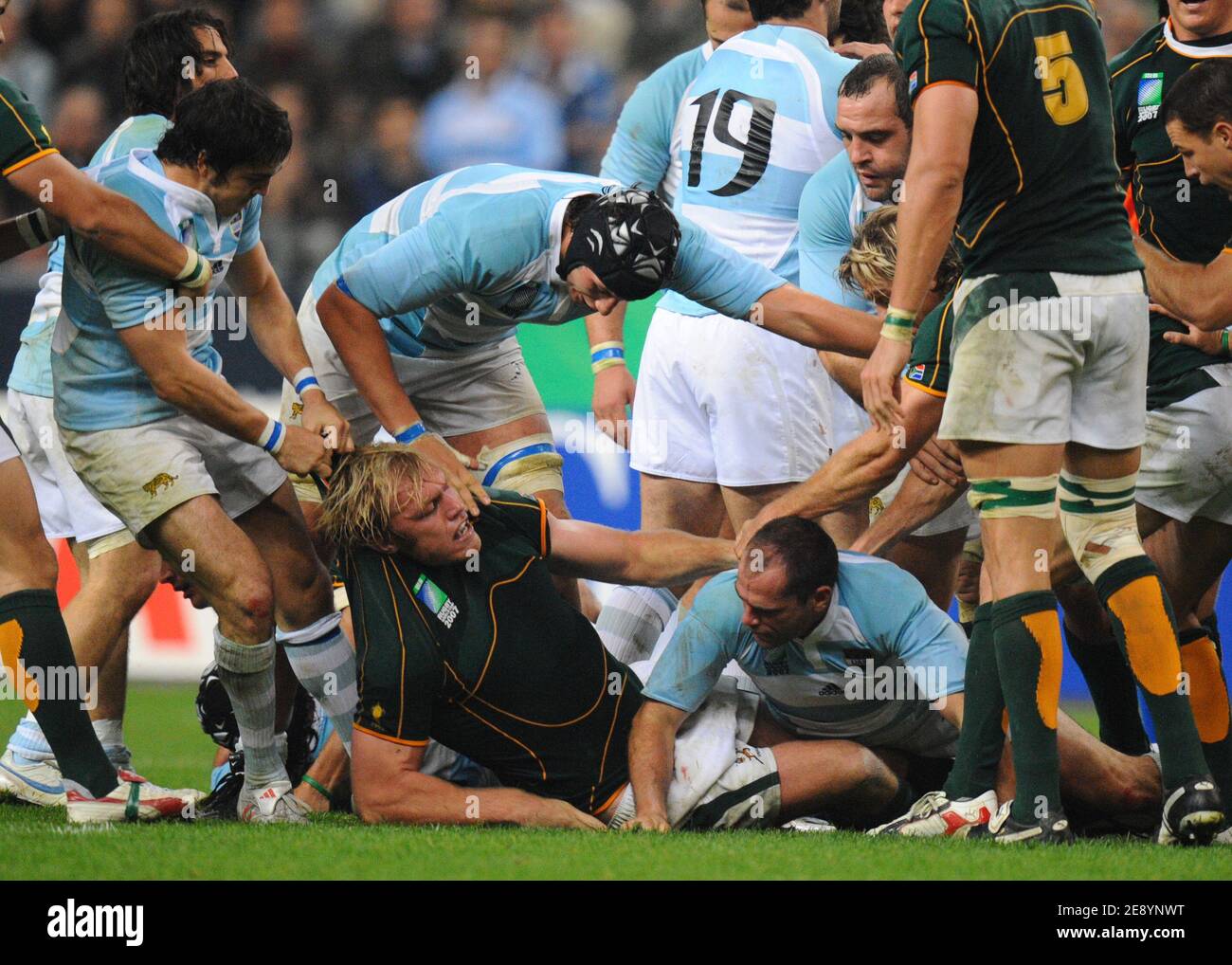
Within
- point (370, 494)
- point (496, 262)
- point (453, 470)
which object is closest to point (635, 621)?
point (453, 470)

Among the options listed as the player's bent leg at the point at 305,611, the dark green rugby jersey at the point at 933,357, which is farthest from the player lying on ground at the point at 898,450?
the player's bent leg at the point at 305,611

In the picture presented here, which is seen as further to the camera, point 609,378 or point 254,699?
point 609,378

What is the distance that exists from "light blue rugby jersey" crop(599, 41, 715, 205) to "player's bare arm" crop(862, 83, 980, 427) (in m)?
2.24

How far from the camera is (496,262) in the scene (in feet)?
14.4

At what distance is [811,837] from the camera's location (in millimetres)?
4281

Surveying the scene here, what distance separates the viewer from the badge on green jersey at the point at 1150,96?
4.91 metres

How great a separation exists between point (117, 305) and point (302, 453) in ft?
2.17

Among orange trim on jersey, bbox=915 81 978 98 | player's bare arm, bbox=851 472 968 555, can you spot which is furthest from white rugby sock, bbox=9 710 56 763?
orange trim on jersey, bbox=915 81 978 98

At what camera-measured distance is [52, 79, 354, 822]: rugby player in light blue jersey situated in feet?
15.0

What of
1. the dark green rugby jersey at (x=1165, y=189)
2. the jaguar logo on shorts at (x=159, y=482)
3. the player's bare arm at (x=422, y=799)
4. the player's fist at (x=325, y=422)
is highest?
the dark green rugby jersey at (x=1165, y=189)

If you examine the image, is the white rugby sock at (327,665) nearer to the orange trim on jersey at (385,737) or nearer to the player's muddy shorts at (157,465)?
the player's muddy shorts at (157,465)

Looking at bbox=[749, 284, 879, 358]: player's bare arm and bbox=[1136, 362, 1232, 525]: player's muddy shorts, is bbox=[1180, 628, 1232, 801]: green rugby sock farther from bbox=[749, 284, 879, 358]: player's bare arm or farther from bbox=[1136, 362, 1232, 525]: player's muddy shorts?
bbox=[749, 284, 879, 358]: player's bare arm

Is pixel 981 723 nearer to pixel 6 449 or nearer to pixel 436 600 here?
pixel 436 600

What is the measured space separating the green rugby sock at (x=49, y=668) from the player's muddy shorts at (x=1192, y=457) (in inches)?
120
